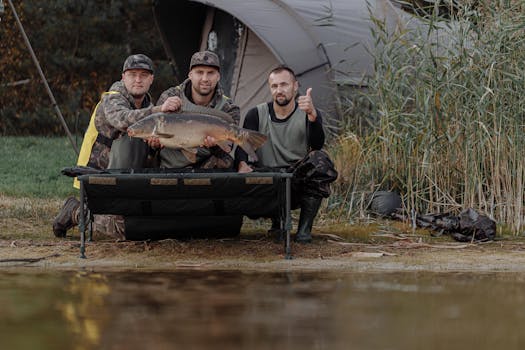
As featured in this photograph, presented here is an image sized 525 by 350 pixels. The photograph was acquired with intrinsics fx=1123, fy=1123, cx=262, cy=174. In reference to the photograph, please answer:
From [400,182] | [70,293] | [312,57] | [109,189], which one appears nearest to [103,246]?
[109,189]

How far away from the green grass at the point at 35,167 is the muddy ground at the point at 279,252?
2.39m

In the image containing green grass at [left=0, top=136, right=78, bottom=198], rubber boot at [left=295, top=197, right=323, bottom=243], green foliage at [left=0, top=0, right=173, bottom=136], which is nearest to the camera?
rubber boot at [left=295, top=197, right=323, bottom=243]

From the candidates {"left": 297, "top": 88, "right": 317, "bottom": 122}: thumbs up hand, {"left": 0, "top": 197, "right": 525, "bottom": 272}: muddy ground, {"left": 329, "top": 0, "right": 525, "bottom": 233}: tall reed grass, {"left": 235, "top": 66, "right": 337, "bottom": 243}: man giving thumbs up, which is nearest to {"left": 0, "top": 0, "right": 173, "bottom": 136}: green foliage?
{"left": 329, "top": 0, "right": 525, "bottom": 233}: tall reed grass

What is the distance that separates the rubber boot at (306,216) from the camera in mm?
7773

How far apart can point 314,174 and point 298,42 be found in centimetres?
508

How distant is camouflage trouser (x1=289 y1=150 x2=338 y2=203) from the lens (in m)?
7.62

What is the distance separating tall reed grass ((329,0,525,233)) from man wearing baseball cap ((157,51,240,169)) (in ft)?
5.54

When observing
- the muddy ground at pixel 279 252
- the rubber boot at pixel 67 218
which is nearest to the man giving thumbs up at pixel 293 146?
the muddy ground at pixel 279 252

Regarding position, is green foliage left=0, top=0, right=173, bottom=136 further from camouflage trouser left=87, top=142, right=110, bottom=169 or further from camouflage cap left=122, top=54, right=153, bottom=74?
camouflage cap left=122, top=54, right=153, bottom=74

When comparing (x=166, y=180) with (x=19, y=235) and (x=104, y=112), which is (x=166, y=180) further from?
(x=19, y=235)

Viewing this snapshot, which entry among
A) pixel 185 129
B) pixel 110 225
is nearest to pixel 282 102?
pixel 185 129

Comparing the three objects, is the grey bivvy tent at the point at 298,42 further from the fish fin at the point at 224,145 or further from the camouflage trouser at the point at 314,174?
the fish fin at the point at 224,145

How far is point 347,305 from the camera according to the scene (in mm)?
5176

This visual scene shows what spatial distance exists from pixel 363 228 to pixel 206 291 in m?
3.28
